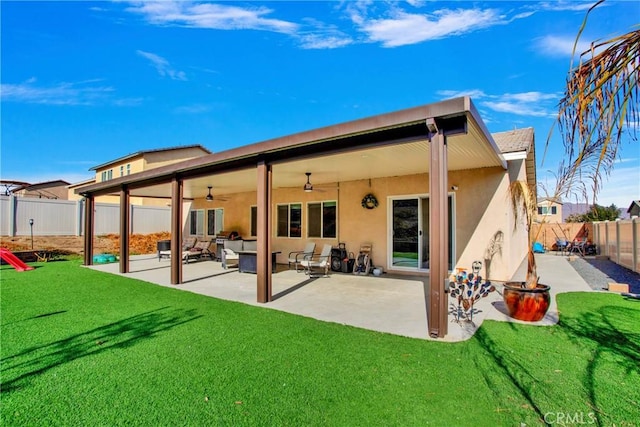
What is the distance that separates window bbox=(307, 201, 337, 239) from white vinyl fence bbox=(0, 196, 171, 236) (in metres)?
11.0

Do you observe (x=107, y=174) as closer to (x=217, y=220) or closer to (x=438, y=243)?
(x=217, y=220)

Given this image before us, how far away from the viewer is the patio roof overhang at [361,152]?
4145mm

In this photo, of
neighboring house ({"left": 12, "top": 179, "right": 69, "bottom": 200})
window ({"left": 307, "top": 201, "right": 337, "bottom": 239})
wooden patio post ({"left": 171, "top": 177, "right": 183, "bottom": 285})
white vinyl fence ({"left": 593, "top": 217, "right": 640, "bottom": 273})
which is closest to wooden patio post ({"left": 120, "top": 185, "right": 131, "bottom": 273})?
wooden patio post ({"left": 171, "top": 177, "right": 183, "bottom": 285})

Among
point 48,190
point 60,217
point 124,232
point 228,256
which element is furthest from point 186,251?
point 48,190

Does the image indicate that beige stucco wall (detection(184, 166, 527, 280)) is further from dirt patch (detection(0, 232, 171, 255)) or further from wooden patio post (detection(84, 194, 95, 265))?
dirt patch (detection(0, 232, 171, 255))

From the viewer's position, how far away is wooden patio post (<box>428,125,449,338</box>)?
161 inches

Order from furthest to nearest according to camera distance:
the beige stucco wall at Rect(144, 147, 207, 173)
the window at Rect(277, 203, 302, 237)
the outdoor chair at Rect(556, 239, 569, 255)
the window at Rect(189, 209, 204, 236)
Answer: the beige stucco wall at Rect(144, 147, 207, 173)
the outdoor chair at Rect(556, 239, 569, 255)
the window at Rect(189, 209, 204, 236)
the window at Rect(277, 203, 302, 237)

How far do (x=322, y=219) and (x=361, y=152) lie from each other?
493 centimetres

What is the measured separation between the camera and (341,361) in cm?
340

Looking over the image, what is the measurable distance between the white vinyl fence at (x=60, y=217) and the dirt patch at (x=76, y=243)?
1.33 ft

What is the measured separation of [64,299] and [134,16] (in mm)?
7107

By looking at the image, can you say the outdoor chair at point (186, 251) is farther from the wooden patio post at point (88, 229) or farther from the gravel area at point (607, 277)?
the gravel area at point (607, 277)

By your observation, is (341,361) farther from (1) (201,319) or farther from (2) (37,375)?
(2) (37,375)

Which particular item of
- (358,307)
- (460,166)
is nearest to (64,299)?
(358,307)
